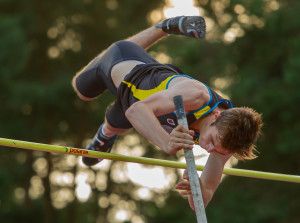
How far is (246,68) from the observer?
1212 cm

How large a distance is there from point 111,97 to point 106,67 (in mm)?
9844

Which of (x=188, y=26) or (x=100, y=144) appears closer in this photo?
(x=188, y=26)

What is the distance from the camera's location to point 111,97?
14.1 metres

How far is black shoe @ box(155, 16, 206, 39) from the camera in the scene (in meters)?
4.01

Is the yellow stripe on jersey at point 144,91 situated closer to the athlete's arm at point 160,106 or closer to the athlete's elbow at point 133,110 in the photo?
the athlete's arm at point 160,106

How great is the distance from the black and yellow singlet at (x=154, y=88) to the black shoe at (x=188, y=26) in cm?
30

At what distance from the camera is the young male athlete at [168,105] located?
3.33 meters

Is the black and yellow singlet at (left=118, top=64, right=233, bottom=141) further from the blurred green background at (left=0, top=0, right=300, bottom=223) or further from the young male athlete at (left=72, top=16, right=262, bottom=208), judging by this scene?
the blurred green background at (left=0, top=0, right=300, bottom=223)

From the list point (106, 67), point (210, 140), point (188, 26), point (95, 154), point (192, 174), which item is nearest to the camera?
point (192, 174)

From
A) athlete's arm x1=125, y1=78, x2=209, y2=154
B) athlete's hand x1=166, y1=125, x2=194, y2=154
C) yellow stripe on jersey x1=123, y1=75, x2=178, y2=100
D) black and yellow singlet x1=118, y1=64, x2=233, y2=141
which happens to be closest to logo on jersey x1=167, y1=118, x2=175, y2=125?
black and yellow singlet x1=118, y1=64, x2=233, y2=141

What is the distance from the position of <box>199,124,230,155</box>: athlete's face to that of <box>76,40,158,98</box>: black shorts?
0.93 meters

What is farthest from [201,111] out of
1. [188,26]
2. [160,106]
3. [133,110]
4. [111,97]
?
[111,97]

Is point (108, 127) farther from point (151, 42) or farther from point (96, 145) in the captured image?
point (151, 42)

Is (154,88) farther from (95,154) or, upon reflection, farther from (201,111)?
(95,154)
